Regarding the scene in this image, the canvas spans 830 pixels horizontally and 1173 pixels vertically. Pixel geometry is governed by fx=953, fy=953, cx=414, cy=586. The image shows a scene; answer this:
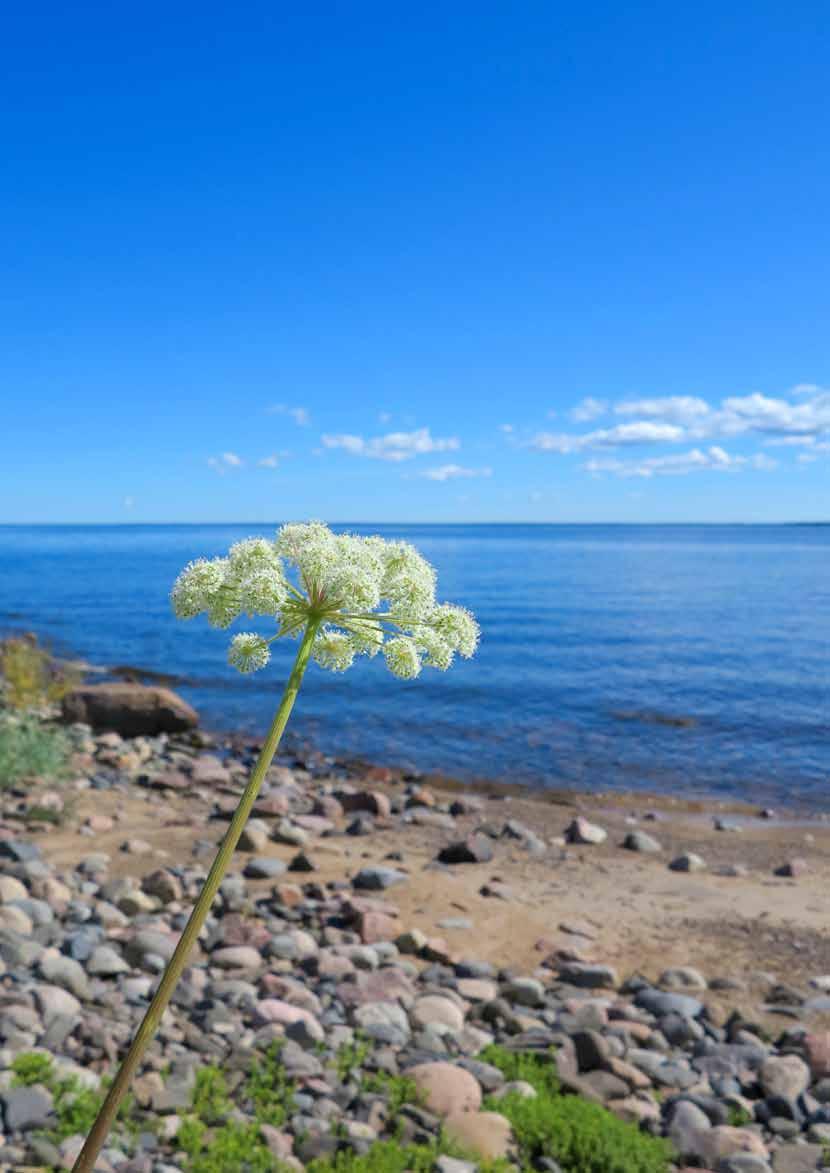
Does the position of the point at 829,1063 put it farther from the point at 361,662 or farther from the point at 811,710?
the point at 361,662

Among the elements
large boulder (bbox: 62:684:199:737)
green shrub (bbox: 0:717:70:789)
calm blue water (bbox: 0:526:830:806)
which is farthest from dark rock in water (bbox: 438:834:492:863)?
large boulder (bbox: 62:684:199:737)

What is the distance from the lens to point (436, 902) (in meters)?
12.2

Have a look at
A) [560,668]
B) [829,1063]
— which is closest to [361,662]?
[560,668]

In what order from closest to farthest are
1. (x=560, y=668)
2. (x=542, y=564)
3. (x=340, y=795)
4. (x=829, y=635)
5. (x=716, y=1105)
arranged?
1. (x=716, y=1105)
2. (x=340, y=795)
3. (x=560, y=668)
4. (x=829, y=635)
5. (x=542, y=564)

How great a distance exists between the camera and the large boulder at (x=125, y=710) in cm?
2280

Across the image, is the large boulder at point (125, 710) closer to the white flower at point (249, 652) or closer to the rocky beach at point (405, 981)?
the rocky beach at point (405, 981)

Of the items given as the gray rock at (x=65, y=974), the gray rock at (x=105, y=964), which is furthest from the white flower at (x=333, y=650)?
the gray rock at (x=105, y=964)

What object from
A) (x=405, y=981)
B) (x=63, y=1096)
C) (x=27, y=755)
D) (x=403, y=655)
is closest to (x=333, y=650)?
(x=403, y=655)

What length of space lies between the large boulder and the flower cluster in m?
21.5

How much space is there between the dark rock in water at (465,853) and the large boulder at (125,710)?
1072cm

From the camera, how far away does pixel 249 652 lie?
2.38m

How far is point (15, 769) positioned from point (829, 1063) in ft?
40.9

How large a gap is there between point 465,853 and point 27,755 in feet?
24.4

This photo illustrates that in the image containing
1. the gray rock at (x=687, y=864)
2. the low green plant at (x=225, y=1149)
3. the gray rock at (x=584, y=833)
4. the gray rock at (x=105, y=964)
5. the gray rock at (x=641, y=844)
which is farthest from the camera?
the gray rock at (x=584, y=833)
